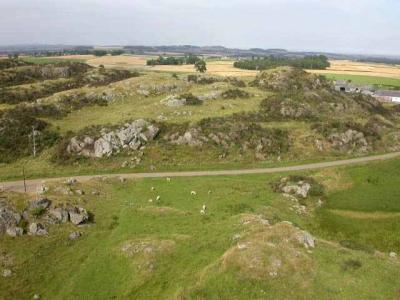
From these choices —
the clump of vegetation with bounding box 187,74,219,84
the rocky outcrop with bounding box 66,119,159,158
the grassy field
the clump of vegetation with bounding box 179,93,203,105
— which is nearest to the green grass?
the grassy field

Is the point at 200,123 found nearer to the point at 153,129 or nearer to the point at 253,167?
the point at 153,129

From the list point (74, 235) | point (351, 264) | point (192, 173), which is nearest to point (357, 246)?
point (351, 264)

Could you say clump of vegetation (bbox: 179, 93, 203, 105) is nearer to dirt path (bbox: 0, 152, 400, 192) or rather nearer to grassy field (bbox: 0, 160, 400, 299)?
dirt path (bbox: 0, 152, 400, 192)

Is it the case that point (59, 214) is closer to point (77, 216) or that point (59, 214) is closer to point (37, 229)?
point (77, 216)

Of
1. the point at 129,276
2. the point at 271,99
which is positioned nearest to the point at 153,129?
the point at 271,99

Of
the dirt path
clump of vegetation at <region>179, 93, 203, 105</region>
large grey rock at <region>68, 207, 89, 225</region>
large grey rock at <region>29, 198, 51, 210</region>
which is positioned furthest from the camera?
clump of vegetation at <region>179, 93, 203, 105</region>

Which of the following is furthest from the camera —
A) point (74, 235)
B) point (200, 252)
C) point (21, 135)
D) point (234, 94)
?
point (234, 94)
